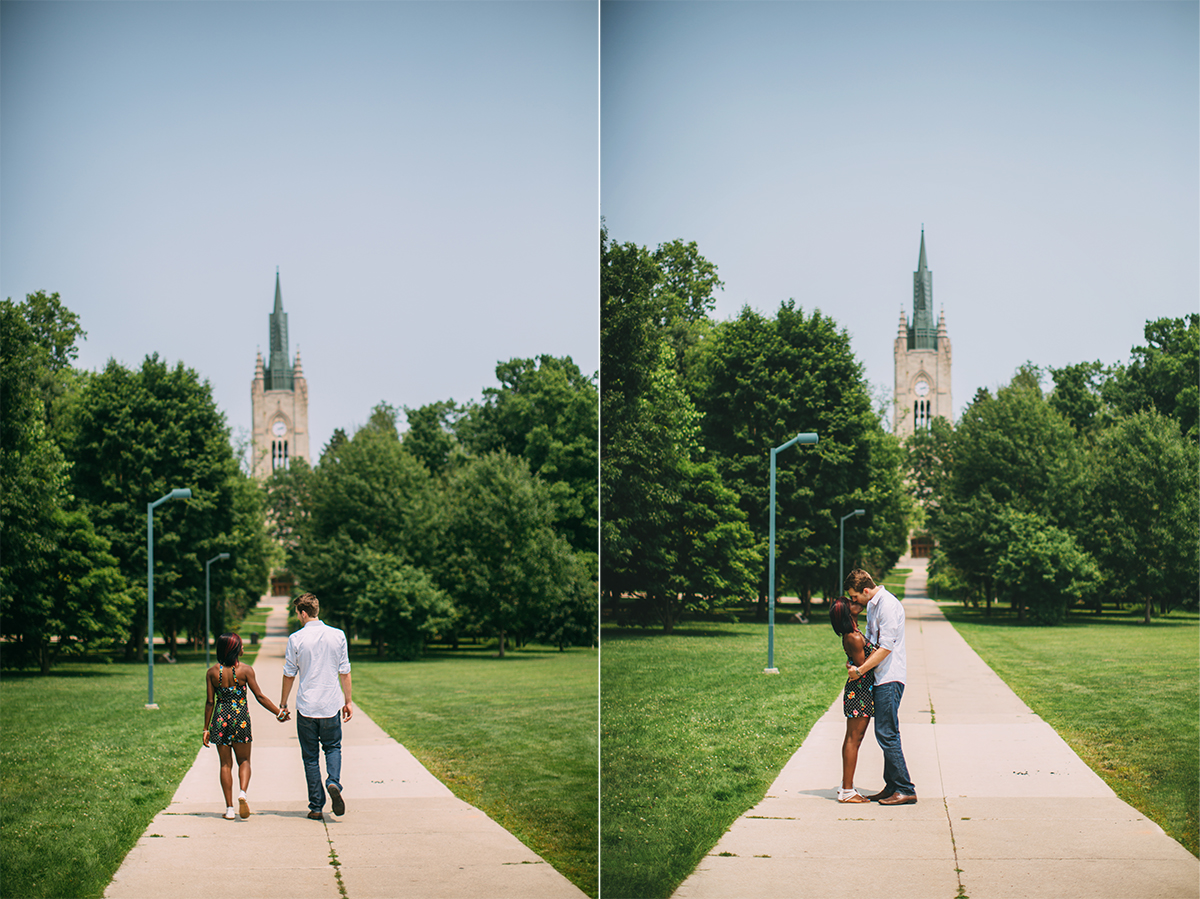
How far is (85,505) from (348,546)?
1.83 meters

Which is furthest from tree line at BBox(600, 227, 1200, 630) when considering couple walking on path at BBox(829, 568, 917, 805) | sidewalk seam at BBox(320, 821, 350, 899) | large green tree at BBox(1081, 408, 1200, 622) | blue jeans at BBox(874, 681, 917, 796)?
sidewalk seam at BBox(320, 821, 350, 899)

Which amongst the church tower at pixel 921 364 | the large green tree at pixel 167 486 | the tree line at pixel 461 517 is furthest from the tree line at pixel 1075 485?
the large green tree at pixel 167 486

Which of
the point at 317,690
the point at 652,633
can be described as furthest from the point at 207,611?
the point at 652,633

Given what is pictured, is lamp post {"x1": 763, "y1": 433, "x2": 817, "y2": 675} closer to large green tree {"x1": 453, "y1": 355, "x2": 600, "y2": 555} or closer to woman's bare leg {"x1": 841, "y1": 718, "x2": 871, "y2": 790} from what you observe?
woman's bare leg {"x1": 841, "y1": 718, "x2": 871, "y2": 790}

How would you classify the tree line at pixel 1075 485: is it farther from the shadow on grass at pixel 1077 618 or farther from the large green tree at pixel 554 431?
the large green tree at pixel 554 431

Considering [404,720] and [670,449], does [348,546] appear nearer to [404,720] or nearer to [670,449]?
[404,720]

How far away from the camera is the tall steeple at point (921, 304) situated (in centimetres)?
712

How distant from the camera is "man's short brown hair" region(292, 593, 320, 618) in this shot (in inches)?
258

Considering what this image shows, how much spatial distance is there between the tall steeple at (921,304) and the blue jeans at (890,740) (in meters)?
2.22

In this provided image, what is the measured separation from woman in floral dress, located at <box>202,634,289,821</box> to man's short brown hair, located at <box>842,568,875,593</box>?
3.51m

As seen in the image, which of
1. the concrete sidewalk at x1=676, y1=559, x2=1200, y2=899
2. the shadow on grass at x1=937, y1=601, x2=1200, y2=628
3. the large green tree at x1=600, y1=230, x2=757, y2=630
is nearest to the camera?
the concrete sidewalk at x1=676, y1=559, x2=1200, y2=899

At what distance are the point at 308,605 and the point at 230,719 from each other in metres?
0.87

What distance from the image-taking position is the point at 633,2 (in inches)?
285

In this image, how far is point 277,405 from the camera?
7.91 meters
